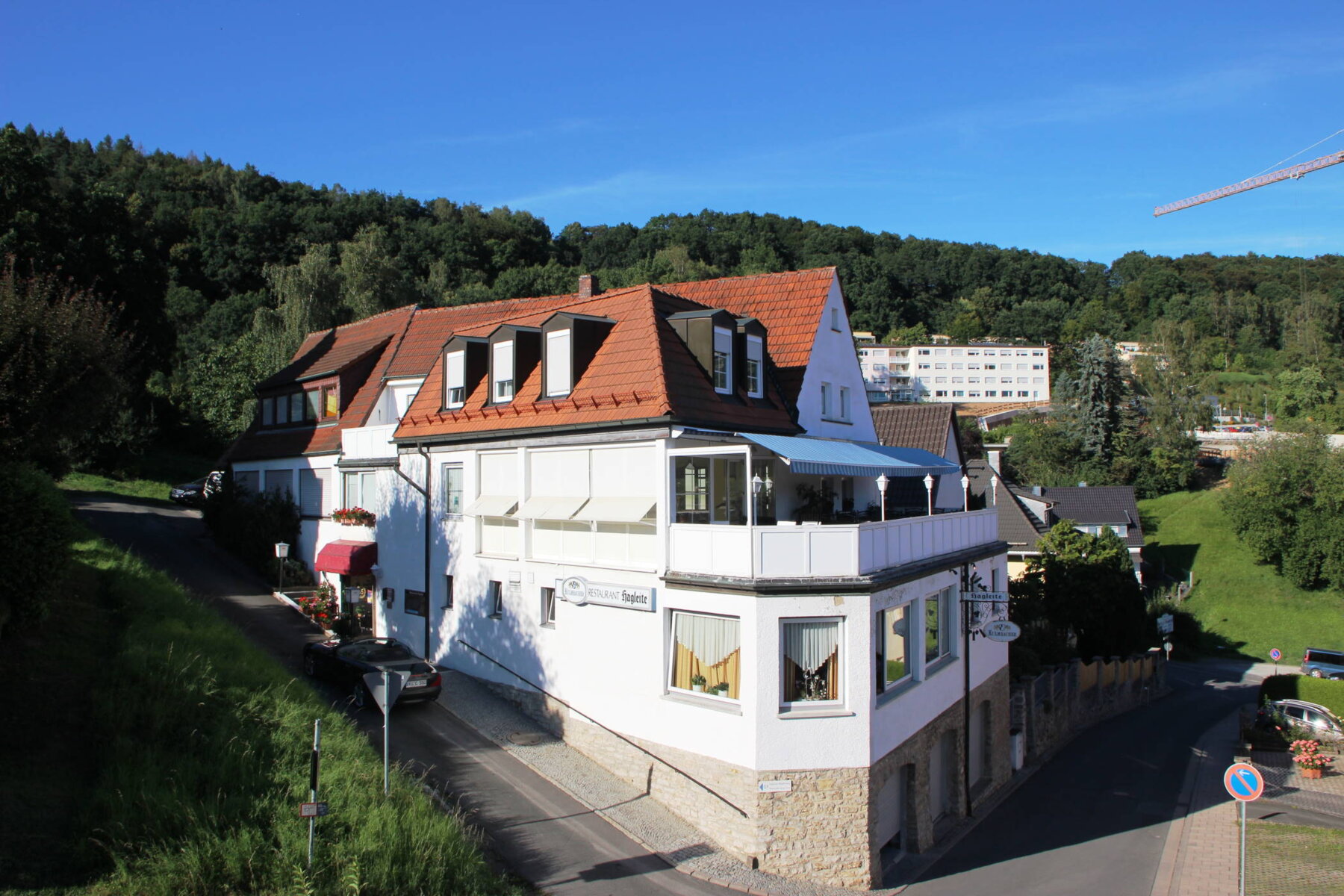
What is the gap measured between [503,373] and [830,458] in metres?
8.06

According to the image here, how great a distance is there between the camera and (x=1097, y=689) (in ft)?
113

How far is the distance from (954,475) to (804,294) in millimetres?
8553

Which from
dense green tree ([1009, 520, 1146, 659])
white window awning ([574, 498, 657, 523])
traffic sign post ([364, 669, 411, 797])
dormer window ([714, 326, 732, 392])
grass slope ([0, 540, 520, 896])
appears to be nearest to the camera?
grass slope ([0, 540, 520, 896])

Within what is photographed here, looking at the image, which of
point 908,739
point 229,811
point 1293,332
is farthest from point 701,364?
point 1293,332

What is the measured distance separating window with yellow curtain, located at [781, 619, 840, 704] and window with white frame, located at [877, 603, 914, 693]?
1122mm

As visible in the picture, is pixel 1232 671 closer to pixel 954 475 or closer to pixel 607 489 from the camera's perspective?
pixel 954 475

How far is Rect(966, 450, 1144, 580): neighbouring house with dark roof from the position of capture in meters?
44.9

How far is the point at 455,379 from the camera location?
73.6 feet

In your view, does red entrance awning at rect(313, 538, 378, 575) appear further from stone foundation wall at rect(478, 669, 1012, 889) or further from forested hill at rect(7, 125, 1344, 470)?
stone foundation wall at rect(478, 669, 1012, 889)

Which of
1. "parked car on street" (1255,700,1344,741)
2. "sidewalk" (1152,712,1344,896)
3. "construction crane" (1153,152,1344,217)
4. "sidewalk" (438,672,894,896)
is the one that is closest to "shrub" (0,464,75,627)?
"sidewalk" (438,672,894,896)

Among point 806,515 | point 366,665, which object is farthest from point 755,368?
point 366,665

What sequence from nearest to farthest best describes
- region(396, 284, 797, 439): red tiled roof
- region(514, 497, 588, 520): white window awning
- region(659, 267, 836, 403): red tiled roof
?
1. region(396, 284, 797, 439): red tiled roof
2. region(514, 497, 588, 520): white window awning
3. region(659, 267, 836, 403): red tiled roof

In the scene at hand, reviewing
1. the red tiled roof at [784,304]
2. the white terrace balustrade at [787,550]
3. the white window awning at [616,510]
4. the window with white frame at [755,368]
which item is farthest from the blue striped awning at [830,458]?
the red tiled roof at [784,304]

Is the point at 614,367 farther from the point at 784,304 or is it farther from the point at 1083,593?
the point at 1083,593
